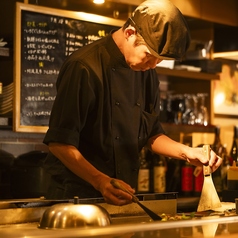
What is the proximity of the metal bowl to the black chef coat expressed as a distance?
76 cm

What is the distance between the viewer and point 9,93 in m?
3.71

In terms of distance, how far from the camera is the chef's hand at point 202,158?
236 cm

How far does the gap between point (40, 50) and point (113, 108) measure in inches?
53.6

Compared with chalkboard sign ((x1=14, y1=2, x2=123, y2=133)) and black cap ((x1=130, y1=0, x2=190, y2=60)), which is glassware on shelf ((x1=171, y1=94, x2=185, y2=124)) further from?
black cap ((x1=130, y1=0, x2=190, y2=60))

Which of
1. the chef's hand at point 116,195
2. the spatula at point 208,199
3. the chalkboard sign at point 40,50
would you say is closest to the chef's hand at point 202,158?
the spatula at point 208,199

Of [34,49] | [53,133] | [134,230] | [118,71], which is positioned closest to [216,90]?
[34,49]

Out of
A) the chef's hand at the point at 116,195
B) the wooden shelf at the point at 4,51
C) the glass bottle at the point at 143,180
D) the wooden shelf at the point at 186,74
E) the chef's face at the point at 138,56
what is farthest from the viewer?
the wooden shelf at the point at 186,74

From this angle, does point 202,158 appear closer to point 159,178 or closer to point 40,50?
point 40,50

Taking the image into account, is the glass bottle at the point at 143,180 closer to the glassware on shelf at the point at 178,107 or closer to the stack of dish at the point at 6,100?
the glassware on shelf at the point at 178,107

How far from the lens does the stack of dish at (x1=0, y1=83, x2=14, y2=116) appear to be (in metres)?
3.71

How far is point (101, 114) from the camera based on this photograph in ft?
8.36

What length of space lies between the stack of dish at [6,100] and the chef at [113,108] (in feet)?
3.69

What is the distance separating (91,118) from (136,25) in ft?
1.38

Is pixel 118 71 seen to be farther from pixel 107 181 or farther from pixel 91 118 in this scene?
pixel 107 181
